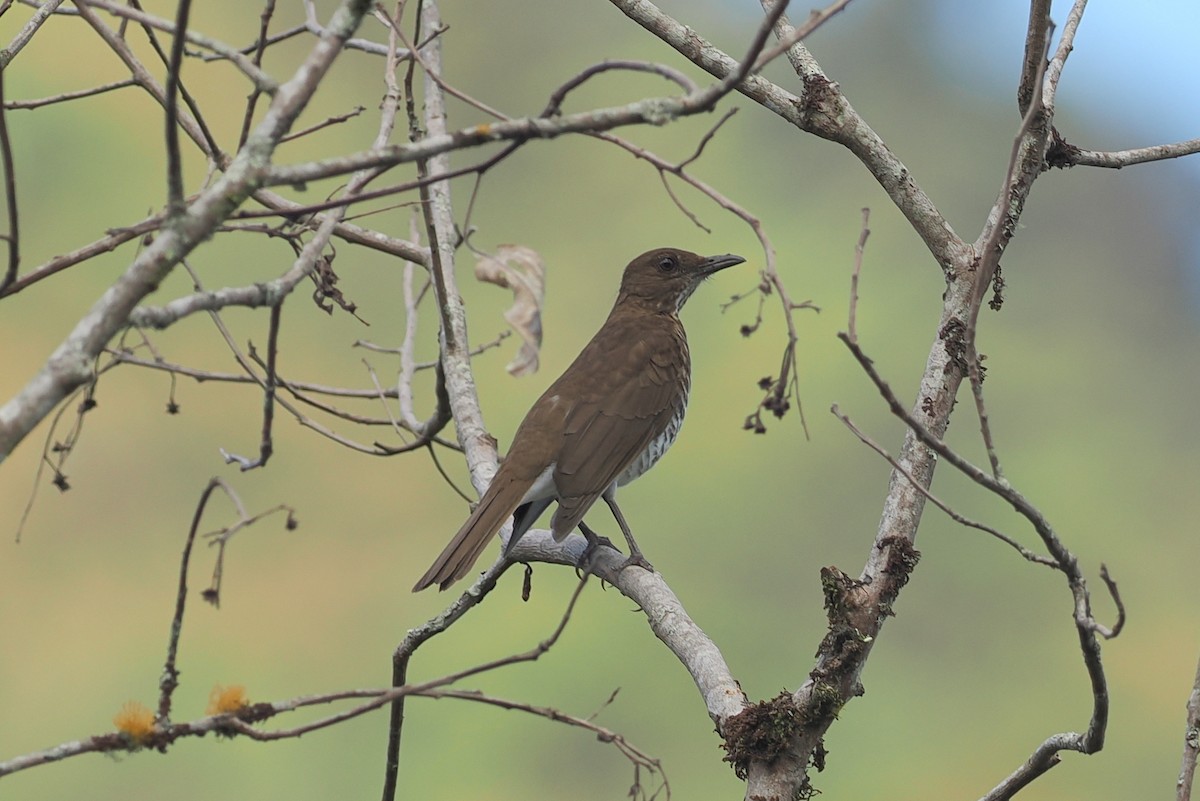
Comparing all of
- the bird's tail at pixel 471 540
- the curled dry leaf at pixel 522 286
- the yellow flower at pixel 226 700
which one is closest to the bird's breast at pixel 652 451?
the bird's tail at pixel 471 540

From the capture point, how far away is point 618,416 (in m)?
4.86

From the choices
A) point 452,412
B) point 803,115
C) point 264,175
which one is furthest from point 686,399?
point 264,175

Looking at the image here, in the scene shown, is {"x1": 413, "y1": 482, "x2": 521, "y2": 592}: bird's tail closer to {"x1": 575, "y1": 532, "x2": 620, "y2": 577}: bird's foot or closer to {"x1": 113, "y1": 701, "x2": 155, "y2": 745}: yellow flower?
{"x1": 575, "y1": 532, "x2": 620, "y2": 577}: bird's foot

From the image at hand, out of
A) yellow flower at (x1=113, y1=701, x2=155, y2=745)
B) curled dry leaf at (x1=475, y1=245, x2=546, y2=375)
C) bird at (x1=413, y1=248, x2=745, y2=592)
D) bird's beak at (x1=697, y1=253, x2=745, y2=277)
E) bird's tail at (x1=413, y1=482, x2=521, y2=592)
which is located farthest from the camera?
bird's beak at (x1=697, y1=253, x2=745, y2=277)

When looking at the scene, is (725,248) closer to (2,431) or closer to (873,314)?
(873,314)

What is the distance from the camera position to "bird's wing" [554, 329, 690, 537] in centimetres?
441

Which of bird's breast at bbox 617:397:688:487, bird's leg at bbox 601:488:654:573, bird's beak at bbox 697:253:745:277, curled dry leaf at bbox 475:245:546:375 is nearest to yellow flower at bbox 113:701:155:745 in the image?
curled dry leaf at bbox 475:245:546:375

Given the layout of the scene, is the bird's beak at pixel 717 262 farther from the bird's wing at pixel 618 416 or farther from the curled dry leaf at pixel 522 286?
the curled dry leaf at pixel 522 286

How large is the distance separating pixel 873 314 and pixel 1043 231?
9.22ft

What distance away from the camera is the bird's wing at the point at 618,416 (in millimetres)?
4414

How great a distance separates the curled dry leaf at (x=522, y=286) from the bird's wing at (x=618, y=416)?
92 cm

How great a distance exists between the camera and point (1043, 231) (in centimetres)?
1156

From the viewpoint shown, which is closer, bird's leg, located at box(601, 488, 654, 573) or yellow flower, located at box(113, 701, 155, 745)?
yellow flower, located at box(113, 701, 155, 745)

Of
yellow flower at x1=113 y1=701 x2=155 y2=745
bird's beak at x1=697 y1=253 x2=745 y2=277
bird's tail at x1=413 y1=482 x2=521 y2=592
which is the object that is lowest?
yellow flower at x1=113 y1=701 x2=155 y2=745
